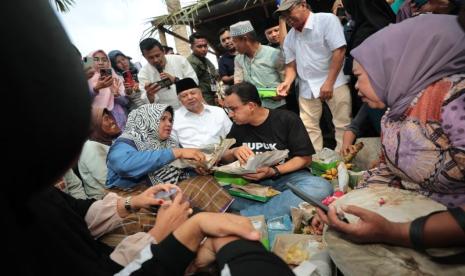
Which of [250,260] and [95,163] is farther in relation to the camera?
[95,163]

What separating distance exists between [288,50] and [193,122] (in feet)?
4.92

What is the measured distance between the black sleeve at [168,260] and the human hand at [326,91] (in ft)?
9.44

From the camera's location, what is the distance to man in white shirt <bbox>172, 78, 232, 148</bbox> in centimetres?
341

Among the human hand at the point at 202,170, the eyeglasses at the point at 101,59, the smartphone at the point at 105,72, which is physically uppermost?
the eyeglasses at the point at 101,59

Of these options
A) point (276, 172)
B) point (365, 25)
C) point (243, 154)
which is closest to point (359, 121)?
point (365, 25)

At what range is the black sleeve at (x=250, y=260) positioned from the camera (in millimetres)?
780

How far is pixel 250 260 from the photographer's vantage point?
2.68ft

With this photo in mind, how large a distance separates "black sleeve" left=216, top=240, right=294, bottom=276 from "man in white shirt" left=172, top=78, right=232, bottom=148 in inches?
98.4

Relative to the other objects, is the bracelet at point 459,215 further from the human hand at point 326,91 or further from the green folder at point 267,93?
the green folder at point 267,93

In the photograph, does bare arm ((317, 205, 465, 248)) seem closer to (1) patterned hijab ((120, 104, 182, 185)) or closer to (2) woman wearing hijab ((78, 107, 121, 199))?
(1) patterned hijab ((120, 104, 182, 185))

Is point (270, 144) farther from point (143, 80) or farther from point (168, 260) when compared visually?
point (143, 80)

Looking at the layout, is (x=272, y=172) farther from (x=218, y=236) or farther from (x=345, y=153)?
(x=218, y=236)

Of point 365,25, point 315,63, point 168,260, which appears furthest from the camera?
point 315,63

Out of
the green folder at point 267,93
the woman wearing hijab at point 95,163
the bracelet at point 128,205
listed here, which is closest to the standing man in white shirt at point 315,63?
the green folder at point 267,93
